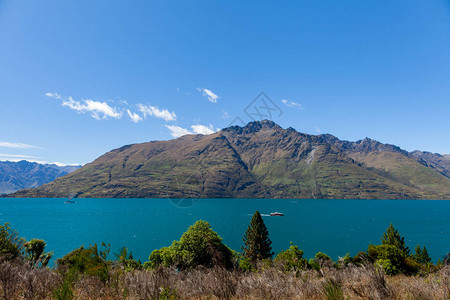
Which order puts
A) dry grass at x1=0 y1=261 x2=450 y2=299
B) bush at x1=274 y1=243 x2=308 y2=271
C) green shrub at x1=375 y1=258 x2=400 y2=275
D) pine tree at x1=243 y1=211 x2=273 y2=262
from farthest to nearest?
1. pine tree at x1=243 y1=211 x2=273 y2=262
2. green shrub at x1=375 y1=258 x2=400 y2=275
3. bush at x1=274 y1=243 x2=308 y2=271
4. dry grass at x1=0 y1=261 x2=450 y2=299

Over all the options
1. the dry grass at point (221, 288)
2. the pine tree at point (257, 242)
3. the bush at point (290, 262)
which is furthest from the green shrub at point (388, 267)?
the dry grass at point (221, 288)

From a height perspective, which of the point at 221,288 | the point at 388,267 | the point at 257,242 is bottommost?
the point at 257,242

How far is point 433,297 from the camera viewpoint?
866cm

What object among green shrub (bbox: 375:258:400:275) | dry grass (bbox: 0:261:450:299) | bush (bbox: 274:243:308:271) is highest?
dry grass (bbox: 0:261:450:299)

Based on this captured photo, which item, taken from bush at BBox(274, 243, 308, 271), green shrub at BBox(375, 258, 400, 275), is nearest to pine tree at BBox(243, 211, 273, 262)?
green shrub at BBox(375, 258, 400, 275)

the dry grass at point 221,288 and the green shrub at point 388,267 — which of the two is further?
the green shrub at point 388,267

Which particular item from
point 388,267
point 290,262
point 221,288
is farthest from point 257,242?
point 221,288

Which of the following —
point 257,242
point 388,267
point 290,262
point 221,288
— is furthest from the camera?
point 257,242

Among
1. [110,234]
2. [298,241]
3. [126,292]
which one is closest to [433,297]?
[126,292]

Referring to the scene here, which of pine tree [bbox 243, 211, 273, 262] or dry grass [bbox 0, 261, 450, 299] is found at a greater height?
dry grass [bbox 0, 261, 450, 299]

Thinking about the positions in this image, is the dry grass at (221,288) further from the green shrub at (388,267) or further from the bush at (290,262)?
the green shrub at (388,267)

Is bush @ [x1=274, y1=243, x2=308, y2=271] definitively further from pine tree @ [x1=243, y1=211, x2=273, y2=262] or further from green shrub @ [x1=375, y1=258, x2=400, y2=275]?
pine tree @ [x1=243, y1=211, x2=273, y2=262]

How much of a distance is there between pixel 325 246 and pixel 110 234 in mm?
123242

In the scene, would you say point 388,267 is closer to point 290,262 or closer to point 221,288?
point 290,262
